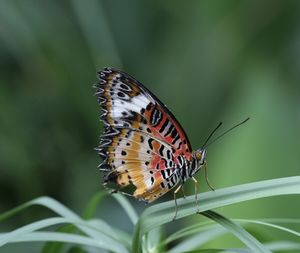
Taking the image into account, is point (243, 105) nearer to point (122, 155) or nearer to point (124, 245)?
point (122, 155)

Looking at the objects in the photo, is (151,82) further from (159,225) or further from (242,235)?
(242,235)

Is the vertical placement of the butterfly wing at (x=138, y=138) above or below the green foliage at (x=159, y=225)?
above

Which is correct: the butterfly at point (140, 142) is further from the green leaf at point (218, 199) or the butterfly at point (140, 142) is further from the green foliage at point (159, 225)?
the green leaf at point (218, 199)

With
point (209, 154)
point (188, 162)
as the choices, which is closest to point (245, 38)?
point (209, 154)

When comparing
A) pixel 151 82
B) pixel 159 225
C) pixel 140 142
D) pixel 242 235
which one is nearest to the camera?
pixel 242 235

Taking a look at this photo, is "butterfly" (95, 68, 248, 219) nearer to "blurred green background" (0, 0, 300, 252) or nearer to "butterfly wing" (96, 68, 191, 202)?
"butterfly wing" (96, 68, 191, 202)

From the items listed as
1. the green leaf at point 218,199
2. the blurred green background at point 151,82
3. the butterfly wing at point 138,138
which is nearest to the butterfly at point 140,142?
the butterfly wing at point 138,138

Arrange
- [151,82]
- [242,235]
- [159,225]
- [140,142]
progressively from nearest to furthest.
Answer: [242,235] → [159,225] → [140,142] → [151,82]

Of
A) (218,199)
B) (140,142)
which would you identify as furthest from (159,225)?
(140,142)
